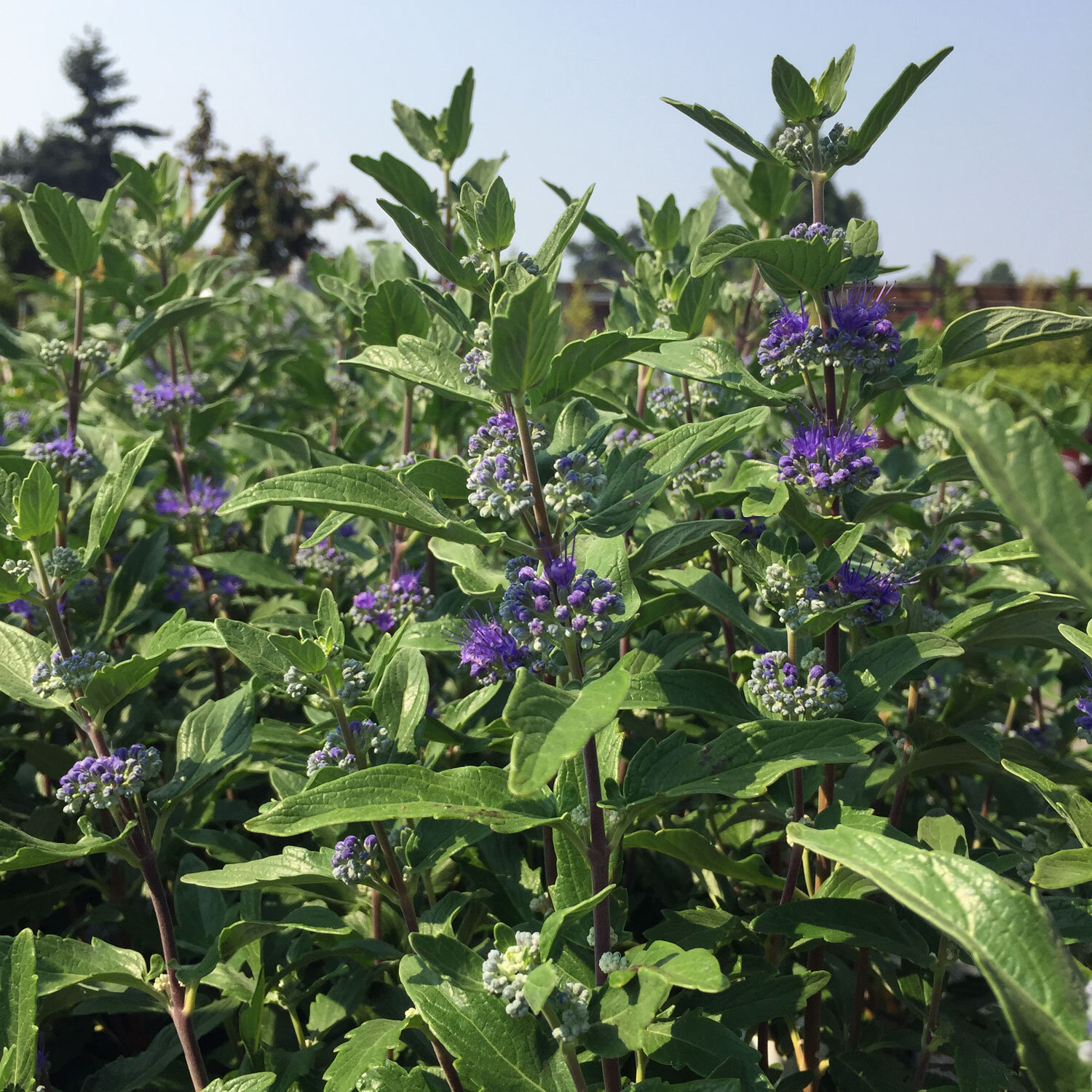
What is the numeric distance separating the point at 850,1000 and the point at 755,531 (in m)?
1.33

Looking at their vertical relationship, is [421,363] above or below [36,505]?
above

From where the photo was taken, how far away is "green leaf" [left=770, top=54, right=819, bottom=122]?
1.86 metres

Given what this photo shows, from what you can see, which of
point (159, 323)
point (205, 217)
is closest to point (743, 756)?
point (159, 323)

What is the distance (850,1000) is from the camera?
7.98 feet

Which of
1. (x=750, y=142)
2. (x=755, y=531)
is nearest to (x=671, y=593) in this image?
(x=755, y=531)

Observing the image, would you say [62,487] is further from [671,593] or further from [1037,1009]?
[1037,1009]

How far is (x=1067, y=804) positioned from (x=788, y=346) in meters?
1.13

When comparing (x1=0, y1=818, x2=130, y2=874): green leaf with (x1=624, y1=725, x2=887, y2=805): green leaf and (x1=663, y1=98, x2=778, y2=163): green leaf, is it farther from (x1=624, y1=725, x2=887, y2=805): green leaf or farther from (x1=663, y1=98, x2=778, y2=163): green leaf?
(x1=663, y1=98, x2=778, y2=163): green leaf

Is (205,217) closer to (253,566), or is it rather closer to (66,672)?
(253,566)

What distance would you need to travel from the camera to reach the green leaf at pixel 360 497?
4.49ft

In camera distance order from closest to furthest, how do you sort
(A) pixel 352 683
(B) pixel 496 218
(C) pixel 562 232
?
(C) pixel 562 232 < (B) pixel 496 218 < (A) pixel 352 683

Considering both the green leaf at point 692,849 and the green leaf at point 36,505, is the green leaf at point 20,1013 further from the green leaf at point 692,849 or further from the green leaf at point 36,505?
the green leaf at point 692,849

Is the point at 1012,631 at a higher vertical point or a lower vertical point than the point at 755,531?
lower

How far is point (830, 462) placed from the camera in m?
1.99
